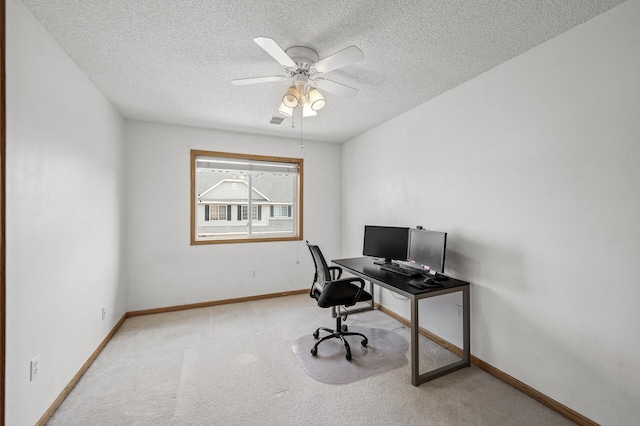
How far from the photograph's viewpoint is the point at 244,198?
4559 millimetres

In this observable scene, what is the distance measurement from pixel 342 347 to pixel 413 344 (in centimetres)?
89

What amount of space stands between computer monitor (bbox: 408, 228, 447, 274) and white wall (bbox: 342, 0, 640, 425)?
0.26 meters

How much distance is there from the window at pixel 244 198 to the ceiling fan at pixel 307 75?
2.19 metres

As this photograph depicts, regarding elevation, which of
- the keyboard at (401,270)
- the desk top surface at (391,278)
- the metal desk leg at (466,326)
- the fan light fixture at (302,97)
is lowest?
the metal desk leg at (466,326)

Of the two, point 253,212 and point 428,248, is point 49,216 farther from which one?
point 428,248

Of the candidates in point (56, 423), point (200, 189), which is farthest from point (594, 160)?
point (200, 189)

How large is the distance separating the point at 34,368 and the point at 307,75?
8.95 ft

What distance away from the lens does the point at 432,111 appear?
308 centimetres

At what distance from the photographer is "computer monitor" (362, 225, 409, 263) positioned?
126 inches

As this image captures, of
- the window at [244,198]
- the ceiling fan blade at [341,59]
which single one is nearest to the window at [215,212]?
the window at [244,198]

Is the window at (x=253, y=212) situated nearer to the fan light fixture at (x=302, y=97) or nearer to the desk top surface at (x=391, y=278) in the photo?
the desk top surface at (x=391, y=278)

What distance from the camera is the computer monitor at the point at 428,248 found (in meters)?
2.61

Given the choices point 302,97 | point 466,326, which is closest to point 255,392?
point 466,326

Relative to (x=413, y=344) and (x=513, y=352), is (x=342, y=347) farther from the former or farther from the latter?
(x=513, y=352)
